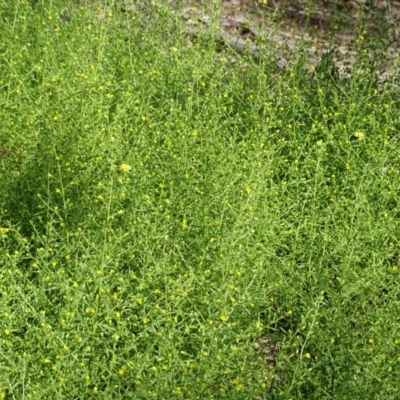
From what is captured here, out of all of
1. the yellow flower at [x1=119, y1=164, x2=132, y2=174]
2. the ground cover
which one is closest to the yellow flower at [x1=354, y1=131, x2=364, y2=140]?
the ground cover

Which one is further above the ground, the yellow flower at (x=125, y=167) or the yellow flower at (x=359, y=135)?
the yellow flower at (x=359, y=135)

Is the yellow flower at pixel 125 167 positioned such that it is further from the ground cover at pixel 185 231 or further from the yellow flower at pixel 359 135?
the yellow flower at pixel 359 135

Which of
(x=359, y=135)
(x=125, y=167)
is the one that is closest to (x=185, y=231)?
(x=125, y=167)

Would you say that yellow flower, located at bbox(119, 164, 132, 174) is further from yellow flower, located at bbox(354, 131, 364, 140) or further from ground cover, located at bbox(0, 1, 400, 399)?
yellow flower, located at bbox(354, 131, 364, 140)

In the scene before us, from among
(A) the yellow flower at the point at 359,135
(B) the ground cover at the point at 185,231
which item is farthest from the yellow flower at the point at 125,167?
(A) the yellow flower at the point at 359,135

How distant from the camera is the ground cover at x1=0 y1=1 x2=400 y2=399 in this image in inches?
136

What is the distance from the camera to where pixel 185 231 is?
4207 millimetres

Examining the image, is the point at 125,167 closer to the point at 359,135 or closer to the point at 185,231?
the point at 185,231

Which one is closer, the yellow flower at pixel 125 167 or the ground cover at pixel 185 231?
the ground cover at pixel 185 231

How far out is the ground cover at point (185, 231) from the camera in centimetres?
345

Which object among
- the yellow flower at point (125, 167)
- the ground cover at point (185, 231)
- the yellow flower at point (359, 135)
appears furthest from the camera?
the yellow flower at point (359, 135)

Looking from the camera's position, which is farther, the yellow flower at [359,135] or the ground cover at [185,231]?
the yellow flower at [359,135]

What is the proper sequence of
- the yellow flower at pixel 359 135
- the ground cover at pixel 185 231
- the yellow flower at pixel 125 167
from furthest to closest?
1. the yellow flower at pixel 359 135
2. the yellow flower at pixel 125 167
3. the ground cover at pixel 185 231

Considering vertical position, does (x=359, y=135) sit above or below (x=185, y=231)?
above
